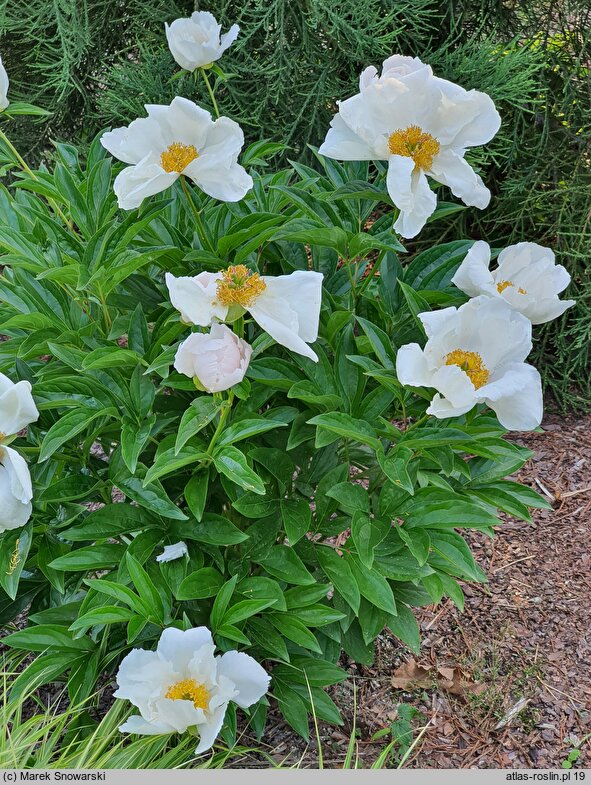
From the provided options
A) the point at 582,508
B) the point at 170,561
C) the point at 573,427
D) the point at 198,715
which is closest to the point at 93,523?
the point at 170,561

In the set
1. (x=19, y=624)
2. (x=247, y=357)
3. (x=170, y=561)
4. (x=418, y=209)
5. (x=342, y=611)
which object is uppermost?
(x=418, y=209)

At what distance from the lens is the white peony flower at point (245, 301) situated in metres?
1.06

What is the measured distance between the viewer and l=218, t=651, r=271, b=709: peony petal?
48.6 inches

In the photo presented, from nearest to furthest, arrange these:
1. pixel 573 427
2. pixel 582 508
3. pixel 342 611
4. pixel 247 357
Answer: pixel 247 357, pixel 342 611, pixel 582 508, pixel 573 427

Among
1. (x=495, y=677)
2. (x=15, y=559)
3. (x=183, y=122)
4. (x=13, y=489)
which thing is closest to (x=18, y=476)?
(x=13, y=489)

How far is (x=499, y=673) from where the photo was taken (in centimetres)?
193

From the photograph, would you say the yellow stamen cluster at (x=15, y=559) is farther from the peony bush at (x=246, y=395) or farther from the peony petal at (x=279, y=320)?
the peony petal at (x=279, y=320)

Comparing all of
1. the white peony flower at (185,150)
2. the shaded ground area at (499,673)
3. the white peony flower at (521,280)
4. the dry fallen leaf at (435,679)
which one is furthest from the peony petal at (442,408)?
the dry fallen leaf at (435,679)

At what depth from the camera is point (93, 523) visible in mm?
1344

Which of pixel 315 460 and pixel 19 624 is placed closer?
pixel 315 460

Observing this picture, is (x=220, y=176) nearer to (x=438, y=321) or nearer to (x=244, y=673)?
(x=438, y=321)

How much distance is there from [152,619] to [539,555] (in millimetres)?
1481

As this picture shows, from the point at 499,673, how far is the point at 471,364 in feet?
3.64

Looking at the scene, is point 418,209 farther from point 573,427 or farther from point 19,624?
→ point 573,427
